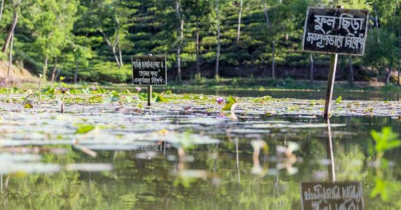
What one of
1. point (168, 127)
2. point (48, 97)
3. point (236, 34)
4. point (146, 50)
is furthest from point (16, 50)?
point (168, 127)

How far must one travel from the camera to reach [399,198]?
5094 millimetres

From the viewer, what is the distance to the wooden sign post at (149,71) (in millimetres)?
14531

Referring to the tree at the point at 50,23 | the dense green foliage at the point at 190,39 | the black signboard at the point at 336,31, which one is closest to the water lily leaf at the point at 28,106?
the black signboard at the point at 336,31

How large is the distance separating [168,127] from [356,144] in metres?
2.34

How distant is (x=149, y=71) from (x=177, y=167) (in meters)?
8.70

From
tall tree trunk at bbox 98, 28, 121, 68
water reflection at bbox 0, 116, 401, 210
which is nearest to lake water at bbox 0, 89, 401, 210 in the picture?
water reflection at bbox 0, 116, 401, 210

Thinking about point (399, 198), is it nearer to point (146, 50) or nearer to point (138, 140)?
point (138, 140)

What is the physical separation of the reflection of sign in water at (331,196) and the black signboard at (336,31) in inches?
284

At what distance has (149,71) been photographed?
14594mm

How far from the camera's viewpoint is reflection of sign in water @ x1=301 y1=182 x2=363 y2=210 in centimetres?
426

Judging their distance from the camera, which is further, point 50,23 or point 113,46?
point 113,46

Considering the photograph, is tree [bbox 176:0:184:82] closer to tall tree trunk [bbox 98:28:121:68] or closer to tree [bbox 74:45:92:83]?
tall tree trunk [bbox 98:28:121:68]

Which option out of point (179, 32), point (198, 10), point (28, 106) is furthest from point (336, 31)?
point (179, 32)

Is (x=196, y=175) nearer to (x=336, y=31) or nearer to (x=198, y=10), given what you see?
(x=336, y=31)
